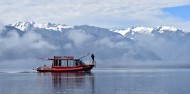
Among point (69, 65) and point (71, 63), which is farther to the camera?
point (71, 63)

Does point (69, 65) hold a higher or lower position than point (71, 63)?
lower

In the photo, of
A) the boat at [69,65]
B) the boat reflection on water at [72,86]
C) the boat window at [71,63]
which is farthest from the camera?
the boat window at [71,63]

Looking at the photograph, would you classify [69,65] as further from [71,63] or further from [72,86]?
[72,86]

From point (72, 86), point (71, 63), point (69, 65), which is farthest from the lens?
point (71, 63)

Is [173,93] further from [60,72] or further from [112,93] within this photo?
[60,72]

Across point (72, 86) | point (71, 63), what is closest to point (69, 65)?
point (71, 63)

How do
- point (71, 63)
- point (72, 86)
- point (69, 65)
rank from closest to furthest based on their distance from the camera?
point (72, 86) < point (69, 65) < point (71, 63)

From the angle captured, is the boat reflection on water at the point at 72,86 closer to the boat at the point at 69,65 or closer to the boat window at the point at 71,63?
the boat at the point at 69,65

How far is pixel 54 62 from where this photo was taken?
180 m

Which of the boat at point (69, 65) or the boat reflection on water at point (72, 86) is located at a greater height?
the boat at point (69, 65)

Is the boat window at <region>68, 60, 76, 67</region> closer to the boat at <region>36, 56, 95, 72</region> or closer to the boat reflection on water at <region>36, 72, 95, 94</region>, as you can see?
the boat at <region>36, 56, 95, 72</region>

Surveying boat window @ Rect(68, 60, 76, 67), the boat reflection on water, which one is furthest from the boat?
the boat reflection on water

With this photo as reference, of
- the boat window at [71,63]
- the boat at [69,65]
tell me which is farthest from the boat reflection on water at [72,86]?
the boat window at [71,63]

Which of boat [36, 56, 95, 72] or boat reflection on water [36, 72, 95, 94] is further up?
boat [36, 56, 95, 72]
